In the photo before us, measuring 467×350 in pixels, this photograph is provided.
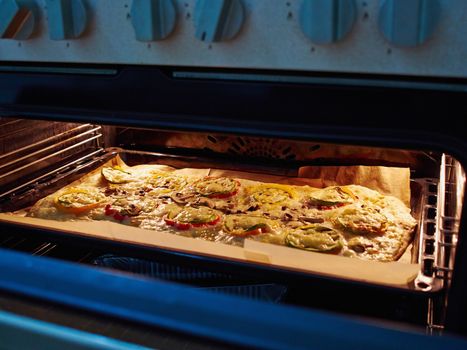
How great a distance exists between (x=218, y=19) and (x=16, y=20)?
0.43 metres

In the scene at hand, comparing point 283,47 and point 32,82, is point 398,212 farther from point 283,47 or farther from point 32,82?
point 32,82

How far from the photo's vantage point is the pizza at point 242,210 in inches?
56.9

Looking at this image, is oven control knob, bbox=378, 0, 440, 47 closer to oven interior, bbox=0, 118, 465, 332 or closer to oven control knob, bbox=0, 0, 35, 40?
oven interior, bbox=0, 118, 465, 332

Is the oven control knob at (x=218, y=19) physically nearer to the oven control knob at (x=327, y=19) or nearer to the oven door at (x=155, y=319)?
the oven control knob at (x=327, y=19)

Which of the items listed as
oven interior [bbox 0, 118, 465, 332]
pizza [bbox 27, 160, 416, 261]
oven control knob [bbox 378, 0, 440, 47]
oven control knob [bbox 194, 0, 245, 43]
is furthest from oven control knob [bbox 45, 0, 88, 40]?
pizza [bbox 27, 160, 416, 261]

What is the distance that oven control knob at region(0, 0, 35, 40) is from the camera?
92cm

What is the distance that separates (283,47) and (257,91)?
0.10 m

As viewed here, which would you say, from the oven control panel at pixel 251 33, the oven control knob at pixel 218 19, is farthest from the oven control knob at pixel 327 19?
the oven control knob at pixel 218 19

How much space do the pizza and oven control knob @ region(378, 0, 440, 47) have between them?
0.76m

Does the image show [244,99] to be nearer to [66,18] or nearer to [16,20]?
[66,18]

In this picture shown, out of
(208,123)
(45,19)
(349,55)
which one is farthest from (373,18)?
(45,19)

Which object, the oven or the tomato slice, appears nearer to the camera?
the oven

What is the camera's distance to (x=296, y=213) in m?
1.61

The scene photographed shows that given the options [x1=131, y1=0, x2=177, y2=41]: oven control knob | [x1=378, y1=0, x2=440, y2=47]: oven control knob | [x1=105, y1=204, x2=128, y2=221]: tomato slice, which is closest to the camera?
[x1=378, y1=0, x2=440, y2=47]: oven control knob
